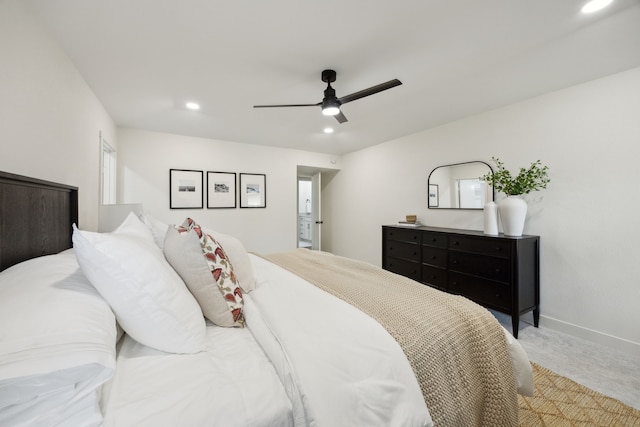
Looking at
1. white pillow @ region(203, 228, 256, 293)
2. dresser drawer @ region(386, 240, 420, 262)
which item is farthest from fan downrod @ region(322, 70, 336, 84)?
dresser drawer @ region(386, 240, 420, 262)

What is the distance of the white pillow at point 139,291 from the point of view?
0.81 meters

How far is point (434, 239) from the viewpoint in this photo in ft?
10.3

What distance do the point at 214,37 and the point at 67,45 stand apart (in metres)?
1.04

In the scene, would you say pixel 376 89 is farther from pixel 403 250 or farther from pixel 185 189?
pixel 185 189

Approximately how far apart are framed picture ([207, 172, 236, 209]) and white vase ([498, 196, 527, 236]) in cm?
375

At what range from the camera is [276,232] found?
467 centimetres

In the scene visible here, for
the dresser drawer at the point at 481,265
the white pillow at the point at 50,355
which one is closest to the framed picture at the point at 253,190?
the dresser drawer at the point at 481,265

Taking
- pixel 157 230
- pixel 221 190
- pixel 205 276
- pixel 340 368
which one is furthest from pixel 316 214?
pixel 340 368

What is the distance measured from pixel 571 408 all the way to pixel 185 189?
15.1ft

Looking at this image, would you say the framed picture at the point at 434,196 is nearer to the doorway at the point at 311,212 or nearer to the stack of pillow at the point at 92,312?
the doorway at the point at 311,212

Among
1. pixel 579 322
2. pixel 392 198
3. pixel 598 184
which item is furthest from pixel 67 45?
Result: pixel 579 322

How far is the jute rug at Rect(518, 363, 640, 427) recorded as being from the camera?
1.48 m

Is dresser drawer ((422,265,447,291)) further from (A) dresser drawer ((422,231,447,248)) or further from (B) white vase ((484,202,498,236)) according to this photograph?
(B) white vase ((484,202,498,236))

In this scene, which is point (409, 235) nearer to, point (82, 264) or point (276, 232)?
point (276, 232)
